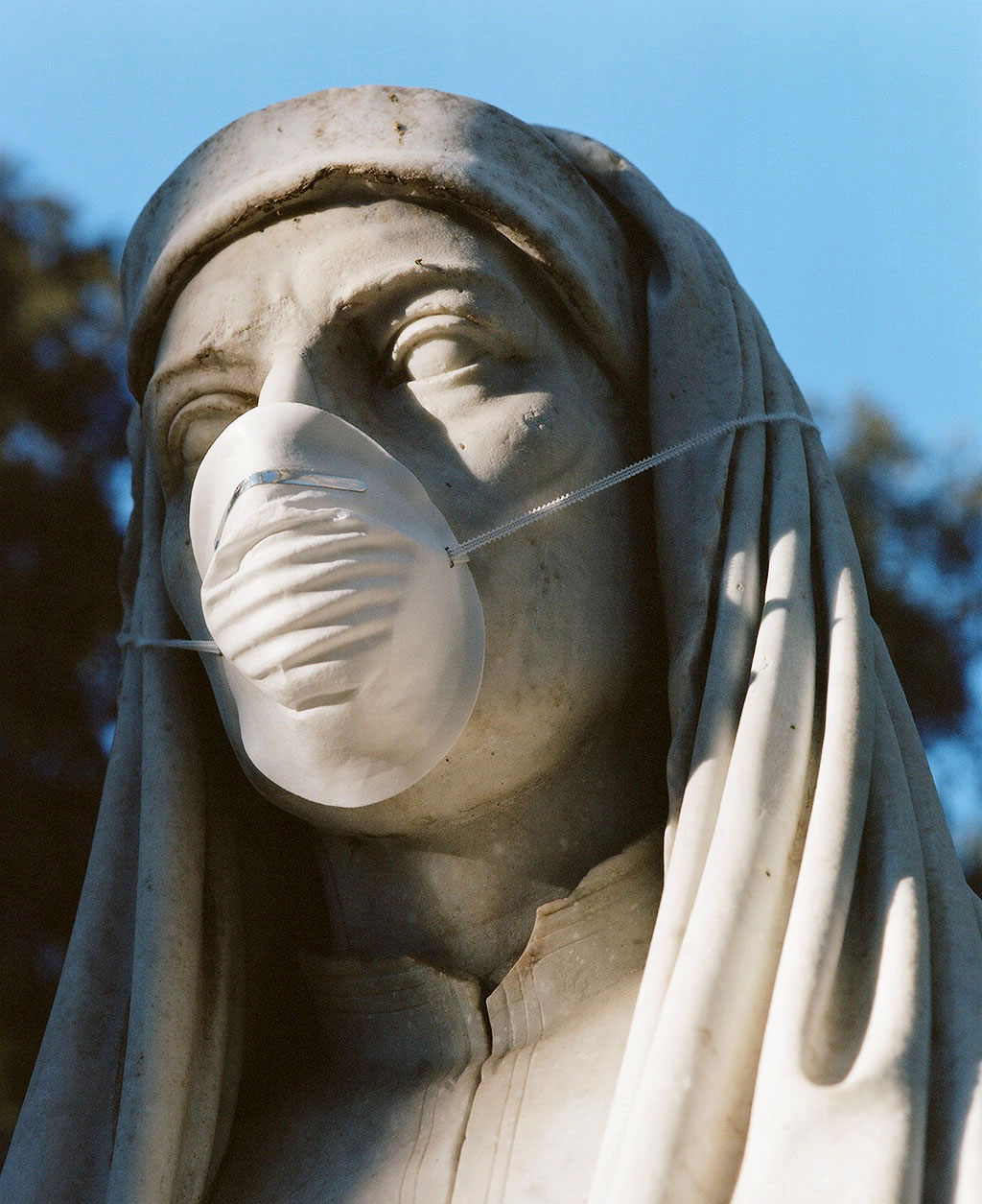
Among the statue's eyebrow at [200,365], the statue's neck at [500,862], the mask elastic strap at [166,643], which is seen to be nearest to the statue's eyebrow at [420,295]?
the statue's eyebrow at [200,365]

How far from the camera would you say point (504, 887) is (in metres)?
2.83

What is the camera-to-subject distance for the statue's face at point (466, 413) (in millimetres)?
2729

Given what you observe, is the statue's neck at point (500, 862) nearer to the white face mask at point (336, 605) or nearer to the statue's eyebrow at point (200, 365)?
the white face mask at point (336, 605)

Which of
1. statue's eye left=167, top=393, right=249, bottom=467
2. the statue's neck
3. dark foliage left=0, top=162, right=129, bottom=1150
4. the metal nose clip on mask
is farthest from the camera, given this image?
dark foliage left=0, top=162, right=129, bottom=1150

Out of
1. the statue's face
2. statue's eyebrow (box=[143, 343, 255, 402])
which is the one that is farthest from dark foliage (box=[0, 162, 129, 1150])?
statue's eyebrow (box=[143, 343, 255, 402])

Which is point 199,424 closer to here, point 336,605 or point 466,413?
point 466,413

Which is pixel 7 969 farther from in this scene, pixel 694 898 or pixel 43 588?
pixel 694 898

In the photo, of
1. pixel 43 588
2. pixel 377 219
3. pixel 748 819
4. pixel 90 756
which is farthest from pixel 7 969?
pixel 748 819

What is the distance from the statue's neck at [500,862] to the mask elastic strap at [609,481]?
35 centimetres

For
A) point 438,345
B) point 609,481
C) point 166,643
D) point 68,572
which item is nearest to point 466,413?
point 438,345

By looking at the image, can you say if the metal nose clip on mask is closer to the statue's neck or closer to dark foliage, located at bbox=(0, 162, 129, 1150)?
the statue's neck

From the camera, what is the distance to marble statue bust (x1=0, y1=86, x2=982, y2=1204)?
2.36m

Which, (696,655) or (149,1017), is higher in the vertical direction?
(696,655)

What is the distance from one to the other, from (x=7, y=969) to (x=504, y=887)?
6.02 feet
